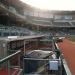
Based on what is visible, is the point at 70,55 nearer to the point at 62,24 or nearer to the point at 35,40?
the point at 35,40

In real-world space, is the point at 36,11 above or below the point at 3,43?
above

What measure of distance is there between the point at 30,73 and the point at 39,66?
367mm

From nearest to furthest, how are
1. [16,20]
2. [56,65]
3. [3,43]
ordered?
[56,65], [3,43], [16,20]

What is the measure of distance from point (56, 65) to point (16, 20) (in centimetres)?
4498

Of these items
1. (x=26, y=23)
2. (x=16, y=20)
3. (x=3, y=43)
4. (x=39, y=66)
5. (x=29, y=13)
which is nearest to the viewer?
(x=39, y=66)

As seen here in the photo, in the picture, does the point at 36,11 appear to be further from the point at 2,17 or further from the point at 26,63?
the point at 26,63

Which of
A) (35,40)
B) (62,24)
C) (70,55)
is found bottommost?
(70,55)

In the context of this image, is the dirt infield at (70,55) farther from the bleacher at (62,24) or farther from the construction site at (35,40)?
the bleacher at (62,24)

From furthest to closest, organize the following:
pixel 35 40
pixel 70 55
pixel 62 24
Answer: pixel 62 24 < pixel 35 40 < pixel 70 55

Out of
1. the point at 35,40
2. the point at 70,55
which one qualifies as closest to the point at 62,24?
the point at 35,40

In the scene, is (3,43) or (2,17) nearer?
(3,43)

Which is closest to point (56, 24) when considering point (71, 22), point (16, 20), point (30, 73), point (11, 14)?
point (71, 22)

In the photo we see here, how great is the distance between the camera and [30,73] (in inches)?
258

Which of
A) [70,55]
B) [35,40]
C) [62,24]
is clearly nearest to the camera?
[70,55]
